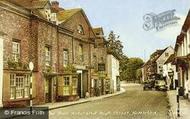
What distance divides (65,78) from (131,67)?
9450 cm

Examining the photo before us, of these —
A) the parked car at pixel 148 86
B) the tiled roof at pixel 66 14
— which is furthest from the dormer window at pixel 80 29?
the parked car at pixel 148 86

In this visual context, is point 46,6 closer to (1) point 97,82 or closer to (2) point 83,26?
(2) point 83,26

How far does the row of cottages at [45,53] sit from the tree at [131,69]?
7463 centimetres

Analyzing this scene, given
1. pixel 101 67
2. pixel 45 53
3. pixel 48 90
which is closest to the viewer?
pixel 45 53

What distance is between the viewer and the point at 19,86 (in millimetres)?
26469

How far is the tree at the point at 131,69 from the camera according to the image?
121 meters

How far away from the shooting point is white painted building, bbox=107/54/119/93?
183ft

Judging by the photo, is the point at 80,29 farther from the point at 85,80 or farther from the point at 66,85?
the point at 66,85

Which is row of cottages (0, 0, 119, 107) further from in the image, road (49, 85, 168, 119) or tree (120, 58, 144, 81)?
tree (120, 58, 144, 81)

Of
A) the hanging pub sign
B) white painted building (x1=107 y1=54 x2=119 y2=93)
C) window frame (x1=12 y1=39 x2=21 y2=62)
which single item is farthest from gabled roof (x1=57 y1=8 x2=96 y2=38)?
white painted building (x1=107 y1=54 x2=119 y2=93)

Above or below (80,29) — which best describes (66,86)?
below

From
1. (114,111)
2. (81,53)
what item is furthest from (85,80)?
(114,111)

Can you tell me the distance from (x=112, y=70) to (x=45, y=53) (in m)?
27.7

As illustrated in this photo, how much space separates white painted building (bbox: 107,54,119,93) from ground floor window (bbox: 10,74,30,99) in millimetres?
27725
